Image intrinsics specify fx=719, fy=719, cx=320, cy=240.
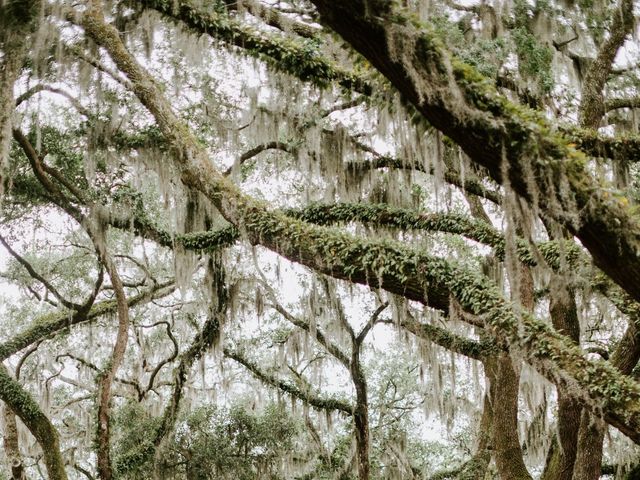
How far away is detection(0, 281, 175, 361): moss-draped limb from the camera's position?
29.4 ft

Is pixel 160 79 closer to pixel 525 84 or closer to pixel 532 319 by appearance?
pixel 525 84

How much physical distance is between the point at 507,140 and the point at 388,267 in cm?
219

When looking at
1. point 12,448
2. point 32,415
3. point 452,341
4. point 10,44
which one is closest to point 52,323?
point 12,448

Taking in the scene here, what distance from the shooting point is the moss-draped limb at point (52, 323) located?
29.4 feet

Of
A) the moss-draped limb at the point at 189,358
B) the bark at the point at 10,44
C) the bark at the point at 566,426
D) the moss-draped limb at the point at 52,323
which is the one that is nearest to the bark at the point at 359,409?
the moss-draped limb at the point at 189,358

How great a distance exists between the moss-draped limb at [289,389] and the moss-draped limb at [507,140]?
761 cm

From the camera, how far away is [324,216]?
7594 millimetres

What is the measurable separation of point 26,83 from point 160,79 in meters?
1.52

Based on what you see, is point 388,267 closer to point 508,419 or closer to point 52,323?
point 508,419

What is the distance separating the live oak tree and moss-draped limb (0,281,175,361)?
0.03 metres

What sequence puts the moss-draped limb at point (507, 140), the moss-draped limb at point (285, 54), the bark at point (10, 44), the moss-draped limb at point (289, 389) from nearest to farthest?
1. the moss-draped limb at point (507, 140)
2. the bark at point (10, 44)
3. the moss-draped limb at point (285, 54)
4. the moss-draped limb at point (289, 389)

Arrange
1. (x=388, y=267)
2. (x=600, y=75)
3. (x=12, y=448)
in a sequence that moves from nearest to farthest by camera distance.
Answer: (x=388, y=267), (x=600, y=75), (x=12, y=448)

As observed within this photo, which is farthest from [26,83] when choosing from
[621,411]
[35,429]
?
[621,411]

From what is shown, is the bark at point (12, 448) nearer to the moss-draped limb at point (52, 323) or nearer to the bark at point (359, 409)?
the moss-draped limb at point (52, 323)
